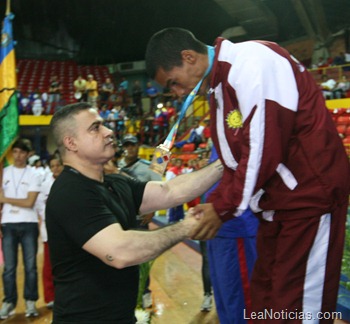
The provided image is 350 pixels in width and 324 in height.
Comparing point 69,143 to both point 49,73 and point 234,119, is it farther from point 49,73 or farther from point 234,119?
point 49,73

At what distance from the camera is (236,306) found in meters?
2.81

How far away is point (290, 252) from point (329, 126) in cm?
47

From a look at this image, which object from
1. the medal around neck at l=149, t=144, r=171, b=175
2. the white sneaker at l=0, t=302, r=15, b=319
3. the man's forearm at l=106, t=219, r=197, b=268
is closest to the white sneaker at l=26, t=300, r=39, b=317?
the white sneaker at l=0, t=302, r=15, b=319

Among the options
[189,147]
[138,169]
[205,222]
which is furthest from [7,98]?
[189,147]

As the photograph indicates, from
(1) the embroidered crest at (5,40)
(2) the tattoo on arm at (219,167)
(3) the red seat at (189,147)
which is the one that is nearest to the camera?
(2) the tattoo on arm at (219,167)

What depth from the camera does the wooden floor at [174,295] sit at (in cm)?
417

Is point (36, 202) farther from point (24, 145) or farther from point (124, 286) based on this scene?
point (124, 286)

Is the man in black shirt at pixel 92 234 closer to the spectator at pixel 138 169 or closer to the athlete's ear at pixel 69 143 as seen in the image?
the athlete's ear at pixel 69 143

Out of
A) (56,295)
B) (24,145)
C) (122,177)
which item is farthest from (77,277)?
(24,145)

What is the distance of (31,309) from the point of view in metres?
4.41

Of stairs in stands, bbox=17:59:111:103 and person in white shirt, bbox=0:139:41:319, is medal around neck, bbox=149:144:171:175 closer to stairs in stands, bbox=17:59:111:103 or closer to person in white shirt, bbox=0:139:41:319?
person in white shirt, bbox=0:139:41:319

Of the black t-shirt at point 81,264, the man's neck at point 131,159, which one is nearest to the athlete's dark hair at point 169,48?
the black t-shirt at point 81,264

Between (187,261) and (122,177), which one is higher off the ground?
(122,177)

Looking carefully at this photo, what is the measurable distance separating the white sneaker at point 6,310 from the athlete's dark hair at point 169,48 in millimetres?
3243
